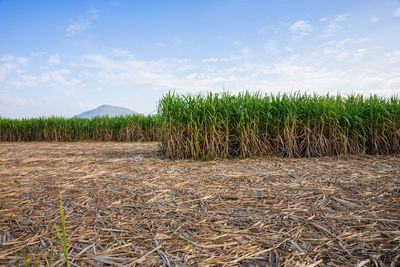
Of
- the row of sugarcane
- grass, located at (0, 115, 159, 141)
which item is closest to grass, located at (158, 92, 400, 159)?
the row of sugarcane

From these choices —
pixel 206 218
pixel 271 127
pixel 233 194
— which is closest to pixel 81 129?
pixel 271 127

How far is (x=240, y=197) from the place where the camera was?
2.17 metres

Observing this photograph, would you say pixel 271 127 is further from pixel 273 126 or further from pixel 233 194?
pixel 233 194

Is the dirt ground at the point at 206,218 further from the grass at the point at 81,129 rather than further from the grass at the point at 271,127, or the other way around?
the grass at the point at 81,129

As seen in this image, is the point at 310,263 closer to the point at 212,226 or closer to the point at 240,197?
the point at 212,226

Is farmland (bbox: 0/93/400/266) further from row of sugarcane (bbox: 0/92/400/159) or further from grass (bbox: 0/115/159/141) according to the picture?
grass (bbox: 0/115/159/141)

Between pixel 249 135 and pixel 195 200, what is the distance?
2.65 metres

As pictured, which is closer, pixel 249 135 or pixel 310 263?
pixel 310 263

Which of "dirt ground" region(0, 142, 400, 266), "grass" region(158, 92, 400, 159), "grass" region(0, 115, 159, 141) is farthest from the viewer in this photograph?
"grass" region(0, 115, 159, 141)

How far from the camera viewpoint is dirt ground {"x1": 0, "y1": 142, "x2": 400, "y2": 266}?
1309mm

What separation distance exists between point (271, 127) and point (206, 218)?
10.8 feet

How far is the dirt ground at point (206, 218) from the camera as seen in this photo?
1.31 meters

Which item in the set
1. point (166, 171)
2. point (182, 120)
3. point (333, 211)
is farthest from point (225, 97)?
point (333, 211)

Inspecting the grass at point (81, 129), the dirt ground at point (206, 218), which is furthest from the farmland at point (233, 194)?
the grass at point (81, 129)
